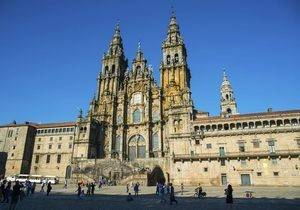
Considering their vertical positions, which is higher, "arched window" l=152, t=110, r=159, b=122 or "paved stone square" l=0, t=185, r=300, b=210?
"arched window" l=152, t=110, r=159, b=122

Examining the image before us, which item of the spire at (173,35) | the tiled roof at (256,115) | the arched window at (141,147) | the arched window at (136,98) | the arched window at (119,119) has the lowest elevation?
the arched window at (141,147)

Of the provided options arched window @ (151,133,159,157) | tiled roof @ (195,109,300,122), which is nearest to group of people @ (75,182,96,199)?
tiled roof @ (195,109,300,122)

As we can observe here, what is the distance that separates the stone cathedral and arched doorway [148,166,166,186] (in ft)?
0.56

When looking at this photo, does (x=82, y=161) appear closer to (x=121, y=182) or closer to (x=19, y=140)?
(x=121, y=182)

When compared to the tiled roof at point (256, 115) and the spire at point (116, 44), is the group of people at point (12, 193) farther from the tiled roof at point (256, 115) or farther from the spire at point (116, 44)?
the spire at point (116, 44)

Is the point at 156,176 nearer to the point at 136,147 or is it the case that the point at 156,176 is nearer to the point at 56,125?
the point at 136,147

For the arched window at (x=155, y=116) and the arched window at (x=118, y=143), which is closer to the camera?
the arched window at (x=155, y=116)

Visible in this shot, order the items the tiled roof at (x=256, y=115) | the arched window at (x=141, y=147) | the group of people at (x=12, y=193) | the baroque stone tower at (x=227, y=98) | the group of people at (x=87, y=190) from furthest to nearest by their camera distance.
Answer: the baroque stone tower at (x=227, y=98)
the arched window at (x=141, y=147)
the tiled roof at (x=256, y=115)
the group of people at (x=87, y=190)
the group of people at (x=12, y=193)

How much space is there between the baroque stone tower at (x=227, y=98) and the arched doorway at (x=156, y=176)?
37.2m

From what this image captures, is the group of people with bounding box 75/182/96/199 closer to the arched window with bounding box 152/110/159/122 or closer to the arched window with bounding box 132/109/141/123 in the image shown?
the arched window with bounding box 152/110/159/122

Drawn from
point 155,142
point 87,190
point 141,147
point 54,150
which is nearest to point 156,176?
point 155,142

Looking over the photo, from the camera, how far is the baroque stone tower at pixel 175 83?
178ft

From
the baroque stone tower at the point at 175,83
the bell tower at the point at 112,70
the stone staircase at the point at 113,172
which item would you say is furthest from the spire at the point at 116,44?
the stone staircase at the point at 113,172

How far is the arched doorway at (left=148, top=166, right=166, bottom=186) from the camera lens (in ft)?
160
